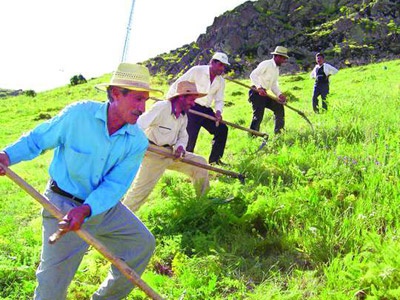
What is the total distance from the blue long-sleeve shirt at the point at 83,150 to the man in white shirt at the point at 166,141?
2.13 metres

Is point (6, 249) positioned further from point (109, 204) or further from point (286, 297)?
point (286, 297)

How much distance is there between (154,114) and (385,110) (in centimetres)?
419

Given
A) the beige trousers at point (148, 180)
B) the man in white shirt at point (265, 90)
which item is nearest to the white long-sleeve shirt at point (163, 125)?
the beige trousers at point (148, 180)

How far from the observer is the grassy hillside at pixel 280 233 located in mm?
3609

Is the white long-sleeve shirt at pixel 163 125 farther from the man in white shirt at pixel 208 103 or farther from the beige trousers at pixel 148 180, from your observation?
the man in white shirt at pixel 208 103

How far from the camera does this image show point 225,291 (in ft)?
12.8

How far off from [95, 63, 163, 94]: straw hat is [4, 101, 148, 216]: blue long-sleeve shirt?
224mm

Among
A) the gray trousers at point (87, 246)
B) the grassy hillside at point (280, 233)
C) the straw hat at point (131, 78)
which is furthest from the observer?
the grassy hillside at point (280, 233)

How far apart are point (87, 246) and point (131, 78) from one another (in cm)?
138

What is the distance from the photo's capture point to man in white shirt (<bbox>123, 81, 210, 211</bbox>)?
18.6 ft

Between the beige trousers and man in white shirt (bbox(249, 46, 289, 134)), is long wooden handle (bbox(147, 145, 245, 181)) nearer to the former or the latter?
the beige trousers

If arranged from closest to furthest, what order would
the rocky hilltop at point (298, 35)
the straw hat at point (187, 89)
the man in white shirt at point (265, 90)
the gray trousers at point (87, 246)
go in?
the gray trousers at point (87, 246)
the straw hat at point (187, 89)
the man in white shirt at point (265, 90)
the rocky hilltop at point (298, 35)

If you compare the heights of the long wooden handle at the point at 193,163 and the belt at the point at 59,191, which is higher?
the belt at the point at 59,191

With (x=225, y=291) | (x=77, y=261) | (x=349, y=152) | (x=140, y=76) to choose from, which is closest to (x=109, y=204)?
(x=77, y=261)
